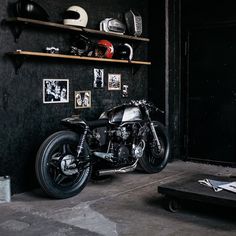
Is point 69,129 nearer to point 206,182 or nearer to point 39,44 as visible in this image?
point 39,44

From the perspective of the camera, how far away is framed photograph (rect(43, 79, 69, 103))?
430cm

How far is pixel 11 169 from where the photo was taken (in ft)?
13.2

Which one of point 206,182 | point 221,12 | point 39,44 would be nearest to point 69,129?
point 39,44

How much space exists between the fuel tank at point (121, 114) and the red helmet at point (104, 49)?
0.67m

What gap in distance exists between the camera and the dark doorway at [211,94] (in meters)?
5.42

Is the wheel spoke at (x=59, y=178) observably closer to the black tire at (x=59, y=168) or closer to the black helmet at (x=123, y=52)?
the black tire at (x=59, y=168)

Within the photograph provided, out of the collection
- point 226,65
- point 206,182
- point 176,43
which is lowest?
point 206,182

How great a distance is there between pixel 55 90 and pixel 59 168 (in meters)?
0.96

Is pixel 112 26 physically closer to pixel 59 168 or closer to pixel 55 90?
pixel 55 90

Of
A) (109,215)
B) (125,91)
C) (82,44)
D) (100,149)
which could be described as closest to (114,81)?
(125,91)

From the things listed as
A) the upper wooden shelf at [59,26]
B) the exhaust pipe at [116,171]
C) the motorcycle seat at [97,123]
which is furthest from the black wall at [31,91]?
the exhaust pipe at [116,171]

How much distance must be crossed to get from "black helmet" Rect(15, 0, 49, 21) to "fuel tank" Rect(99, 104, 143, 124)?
1.34 meters

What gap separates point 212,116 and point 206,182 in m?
2.12

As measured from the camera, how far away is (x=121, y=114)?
4570mm
